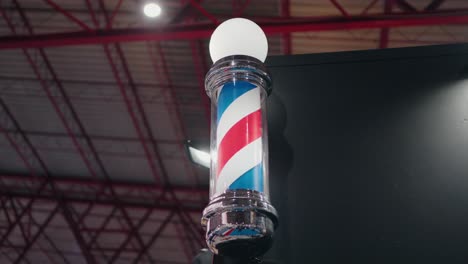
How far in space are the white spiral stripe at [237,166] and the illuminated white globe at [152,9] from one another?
733 centimetres

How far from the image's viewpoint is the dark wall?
1.28 m

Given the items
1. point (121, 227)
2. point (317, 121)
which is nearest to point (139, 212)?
point (121, 227)

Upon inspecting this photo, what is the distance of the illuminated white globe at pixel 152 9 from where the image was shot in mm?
7961

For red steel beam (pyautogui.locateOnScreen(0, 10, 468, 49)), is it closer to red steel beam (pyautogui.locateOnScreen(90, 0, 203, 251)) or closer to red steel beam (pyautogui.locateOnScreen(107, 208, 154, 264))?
red steel beam (pyautogui.locateOnScreen(90, 0, 203, 251))

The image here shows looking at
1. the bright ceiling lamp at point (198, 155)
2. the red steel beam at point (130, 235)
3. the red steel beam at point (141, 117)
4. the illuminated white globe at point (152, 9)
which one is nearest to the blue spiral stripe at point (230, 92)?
the bright ceiling lamp at point (198, 155)

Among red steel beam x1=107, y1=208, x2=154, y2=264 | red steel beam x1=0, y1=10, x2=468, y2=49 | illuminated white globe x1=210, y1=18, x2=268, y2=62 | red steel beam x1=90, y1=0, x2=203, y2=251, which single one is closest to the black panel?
illuminated white globe x1=210, y1=18, x2=268, y2=62

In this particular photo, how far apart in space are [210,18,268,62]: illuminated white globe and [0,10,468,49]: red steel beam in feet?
18.1

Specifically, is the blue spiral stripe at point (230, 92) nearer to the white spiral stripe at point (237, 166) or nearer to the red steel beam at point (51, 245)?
the white spiral stripe at point (237, 166)

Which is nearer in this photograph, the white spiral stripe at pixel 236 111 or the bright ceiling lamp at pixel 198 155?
the white spiral stripe at pixel 236 111

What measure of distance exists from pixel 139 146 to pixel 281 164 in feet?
34.6

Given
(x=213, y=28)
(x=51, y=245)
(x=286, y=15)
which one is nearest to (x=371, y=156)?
(x=213, y=28)

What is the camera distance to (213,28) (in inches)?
268

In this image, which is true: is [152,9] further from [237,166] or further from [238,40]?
[237,166]

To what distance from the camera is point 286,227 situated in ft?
4.40
